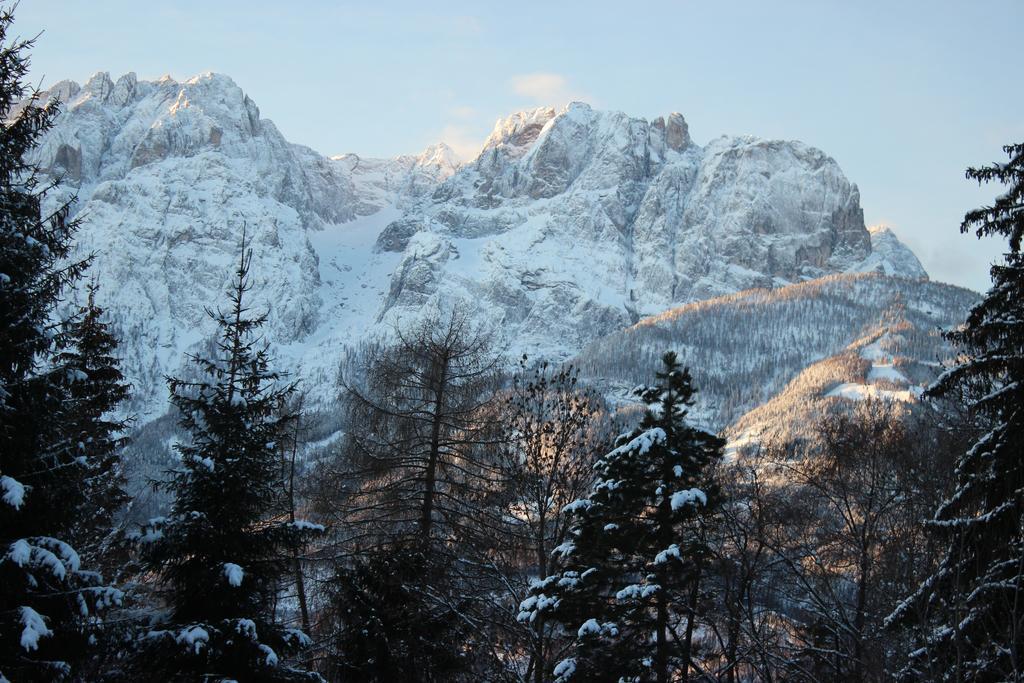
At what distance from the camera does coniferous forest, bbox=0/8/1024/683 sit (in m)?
10.1

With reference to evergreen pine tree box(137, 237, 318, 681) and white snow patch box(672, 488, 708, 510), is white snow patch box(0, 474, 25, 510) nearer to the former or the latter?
evergreen pine tree box(137, 237, 318, 681)

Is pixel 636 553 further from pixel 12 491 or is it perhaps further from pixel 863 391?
pixel 863 391

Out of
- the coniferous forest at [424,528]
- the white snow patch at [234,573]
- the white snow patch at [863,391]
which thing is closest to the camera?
the coniferous forest at [424,528]

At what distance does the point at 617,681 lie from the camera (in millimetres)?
13875

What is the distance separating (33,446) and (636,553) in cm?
970

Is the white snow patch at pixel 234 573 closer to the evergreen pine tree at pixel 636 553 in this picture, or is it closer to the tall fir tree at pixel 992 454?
the evergreen pine tree at pixel 636 553

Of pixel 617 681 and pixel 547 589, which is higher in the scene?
pixel 547 589

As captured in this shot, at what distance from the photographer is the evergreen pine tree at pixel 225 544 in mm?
12336

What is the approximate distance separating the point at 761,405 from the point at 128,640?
188 metres

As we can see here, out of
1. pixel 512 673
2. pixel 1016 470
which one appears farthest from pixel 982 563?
pixel 512 673

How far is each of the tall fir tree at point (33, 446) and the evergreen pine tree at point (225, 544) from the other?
157 cm

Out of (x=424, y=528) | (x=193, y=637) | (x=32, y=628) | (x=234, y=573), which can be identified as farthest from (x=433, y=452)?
(x=32, y=628)

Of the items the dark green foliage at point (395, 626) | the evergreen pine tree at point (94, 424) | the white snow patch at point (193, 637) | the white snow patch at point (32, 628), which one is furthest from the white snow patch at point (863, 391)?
the white snow patch at point (32, 628)

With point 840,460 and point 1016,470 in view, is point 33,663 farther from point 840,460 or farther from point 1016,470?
point 840,460
